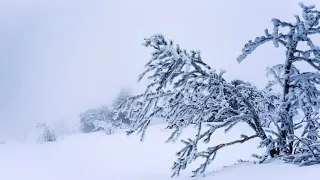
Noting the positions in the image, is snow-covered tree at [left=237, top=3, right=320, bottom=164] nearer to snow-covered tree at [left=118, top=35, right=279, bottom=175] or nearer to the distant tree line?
snow-covered tree at [left=118, top=35, right=279, bottom=175]

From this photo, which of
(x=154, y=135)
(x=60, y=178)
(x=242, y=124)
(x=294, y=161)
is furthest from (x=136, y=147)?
(x=294, y=161)

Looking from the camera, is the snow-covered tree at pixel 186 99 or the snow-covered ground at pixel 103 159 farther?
the snow-covered ground at pixel 103 159

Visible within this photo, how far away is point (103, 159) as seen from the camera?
9.67 metres

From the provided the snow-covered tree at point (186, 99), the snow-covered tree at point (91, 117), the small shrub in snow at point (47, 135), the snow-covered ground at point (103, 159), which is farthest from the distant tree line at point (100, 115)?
the snow-covered tree at point (186, 99)

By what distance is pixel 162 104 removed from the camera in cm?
491

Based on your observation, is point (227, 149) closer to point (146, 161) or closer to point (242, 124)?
point (146, 161)

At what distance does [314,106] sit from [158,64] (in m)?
2.49

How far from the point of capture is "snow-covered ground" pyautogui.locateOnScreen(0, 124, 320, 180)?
7573 millimetres

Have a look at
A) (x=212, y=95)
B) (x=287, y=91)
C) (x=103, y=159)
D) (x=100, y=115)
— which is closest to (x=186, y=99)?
(x=212, y=95)

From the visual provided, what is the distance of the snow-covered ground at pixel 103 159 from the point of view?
298 inches

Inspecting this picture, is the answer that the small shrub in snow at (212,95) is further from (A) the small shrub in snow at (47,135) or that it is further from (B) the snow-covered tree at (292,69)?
(A) the small shrub in snow at (47,135)

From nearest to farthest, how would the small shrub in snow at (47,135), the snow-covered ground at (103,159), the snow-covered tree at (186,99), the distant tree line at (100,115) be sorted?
the snow-covered tree at (186,99), the snow-covered ground at (103,159), the small shrub in snow at (47,135), the distant tree line at (100,115)

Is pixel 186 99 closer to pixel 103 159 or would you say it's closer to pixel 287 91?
pixel 287 91

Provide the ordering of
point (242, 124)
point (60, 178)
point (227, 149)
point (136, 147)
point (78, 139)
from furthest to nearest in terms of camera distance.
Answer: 1. point (242, 124)
2. point (78, 139)
3. point (136, 147)
4. point (227, 149)
5. point (60, 178)
